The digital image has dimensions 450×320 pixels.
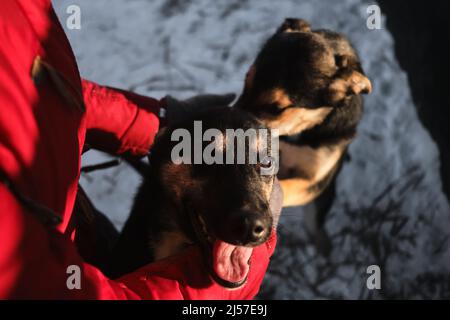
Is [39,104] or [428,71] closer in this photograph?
[39,104]

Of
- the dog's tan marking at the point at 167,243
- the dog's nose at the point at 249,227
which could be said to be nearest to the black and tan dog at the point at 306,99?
the dog's tan marking at the point at 167,243

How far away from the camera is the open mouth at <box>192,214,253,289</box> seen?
1.72m

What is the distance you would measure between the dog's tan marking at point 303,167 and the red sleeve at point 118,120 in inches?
30.6

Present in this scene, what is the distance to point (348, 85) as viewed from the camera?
7.98 ft

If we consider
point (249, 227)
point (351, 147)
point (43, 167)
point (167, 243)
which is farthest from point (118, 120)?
point (351, 147)

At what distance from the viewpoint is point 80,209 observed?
188cm

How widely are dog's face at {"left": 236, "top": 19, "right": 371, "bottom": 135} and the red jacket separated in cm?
104

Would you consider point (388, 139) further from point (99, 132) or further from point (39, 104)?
point (39, 104)

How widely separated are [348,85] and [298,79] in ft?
0.85

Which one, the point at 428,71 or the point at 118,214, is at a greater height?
the point at 428,71

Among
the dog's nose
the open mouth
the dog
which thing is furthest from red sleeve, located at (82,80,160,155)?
the dog's nose

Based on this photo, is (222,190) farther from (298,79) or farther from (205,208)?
(298,79)
